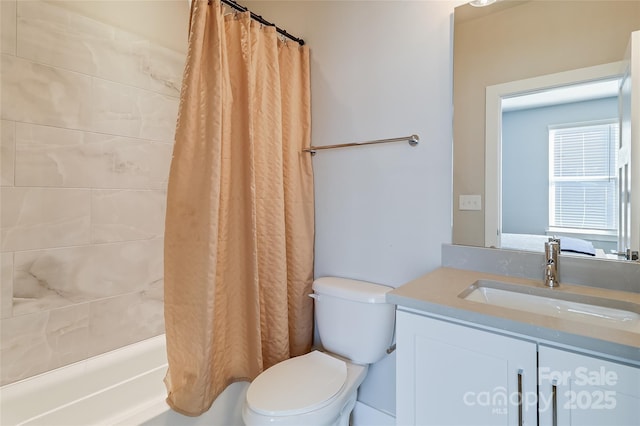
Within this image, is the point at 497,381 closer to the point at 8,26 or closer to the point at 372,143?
the point at 372,143

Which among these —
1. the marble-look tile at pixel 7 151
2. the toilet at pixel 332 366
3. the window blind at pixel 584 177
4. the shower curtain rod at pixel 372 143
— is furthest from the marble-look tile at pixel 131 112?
the window blind at pixel 584 177

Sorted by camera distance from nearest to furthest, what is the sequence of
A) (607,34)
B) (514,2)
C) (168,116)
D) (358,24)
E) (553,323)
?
(553,323)
(607,34)
(514,2)
(358,24)
(168,116)

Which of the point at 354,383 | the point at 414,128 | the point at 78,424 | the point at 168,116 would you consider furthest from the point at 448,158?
the point at 78,424

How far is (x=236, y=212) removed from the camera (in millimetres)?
1451

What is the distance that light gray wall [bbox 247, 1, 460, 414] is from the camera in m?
1.40

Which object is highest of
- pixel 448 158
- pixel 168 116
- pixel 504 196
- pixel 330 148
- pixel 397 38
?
Answer: pixel 397 38

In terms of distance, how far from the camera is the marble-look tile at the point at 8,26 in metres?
1.33

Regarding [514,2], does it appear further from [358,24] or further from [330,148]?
[330,148]

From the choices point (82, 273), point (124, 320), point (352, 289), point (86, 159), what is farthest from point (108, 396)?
point (352, 289)

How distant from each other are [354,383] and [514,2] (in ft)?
5.65

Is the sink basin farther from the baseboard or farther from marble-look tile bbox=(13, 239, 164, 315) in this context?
marble-look tile bbox=(13, 239, 164, 315)

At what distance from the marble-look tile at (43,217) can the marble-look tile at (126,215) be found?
1.6 inches

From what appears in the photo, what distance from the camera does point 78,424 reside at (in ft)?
4.65

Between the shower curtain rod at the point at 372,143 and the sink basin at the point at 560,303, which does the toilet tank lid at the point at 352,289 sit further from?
the shower curtain rod at the point at 372,143
